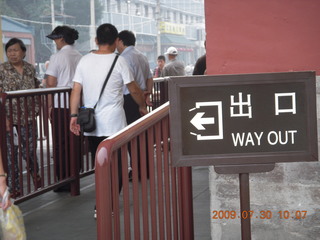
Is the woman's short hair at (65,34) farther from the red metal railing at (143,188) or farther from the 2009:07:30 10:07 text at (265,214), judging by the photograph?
the red metal railing at (143,188)

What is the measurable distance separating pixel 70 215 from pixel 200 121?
3843mm

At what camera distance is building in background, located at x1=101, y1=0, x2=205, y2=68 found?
44812mm

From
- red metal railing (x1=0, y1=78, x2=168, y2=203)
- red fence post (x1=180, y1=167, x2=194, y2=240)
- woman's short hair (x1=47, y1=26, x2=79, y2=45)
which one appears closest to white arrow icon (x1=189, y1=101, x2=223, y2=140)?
red fence post (x1=180, y1=167, x2=194, y2=240)

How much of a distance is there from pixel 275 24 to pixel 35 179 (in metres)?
3.51

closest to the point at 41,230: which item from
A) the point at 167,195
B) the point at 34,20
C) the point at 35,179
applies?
the point at 35,179

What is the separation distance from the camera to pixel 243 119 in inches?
133

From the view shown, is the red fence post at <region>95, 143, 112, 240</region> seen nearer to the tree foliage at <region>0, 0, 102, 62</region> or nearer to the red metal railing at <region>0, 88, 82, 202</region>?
the red metal railing at <region>0, 88, 82, 202</region>

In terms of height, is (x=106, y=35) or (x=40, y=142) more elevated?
(x=106, y=35)

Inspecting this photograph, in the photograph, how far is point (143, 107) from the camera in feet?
23.1

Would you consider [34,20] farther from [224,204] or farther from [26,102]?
[224,204]

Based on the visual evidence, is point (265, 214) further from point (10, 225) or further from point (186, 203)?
point (10, 225)

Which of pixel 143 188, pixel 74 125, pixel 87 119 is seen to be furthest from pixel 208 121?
pixel 74 125

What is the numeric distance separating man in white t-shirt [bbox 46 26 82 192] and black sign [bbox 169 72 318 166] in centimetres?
445

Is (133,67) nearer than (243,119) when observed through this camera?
No
